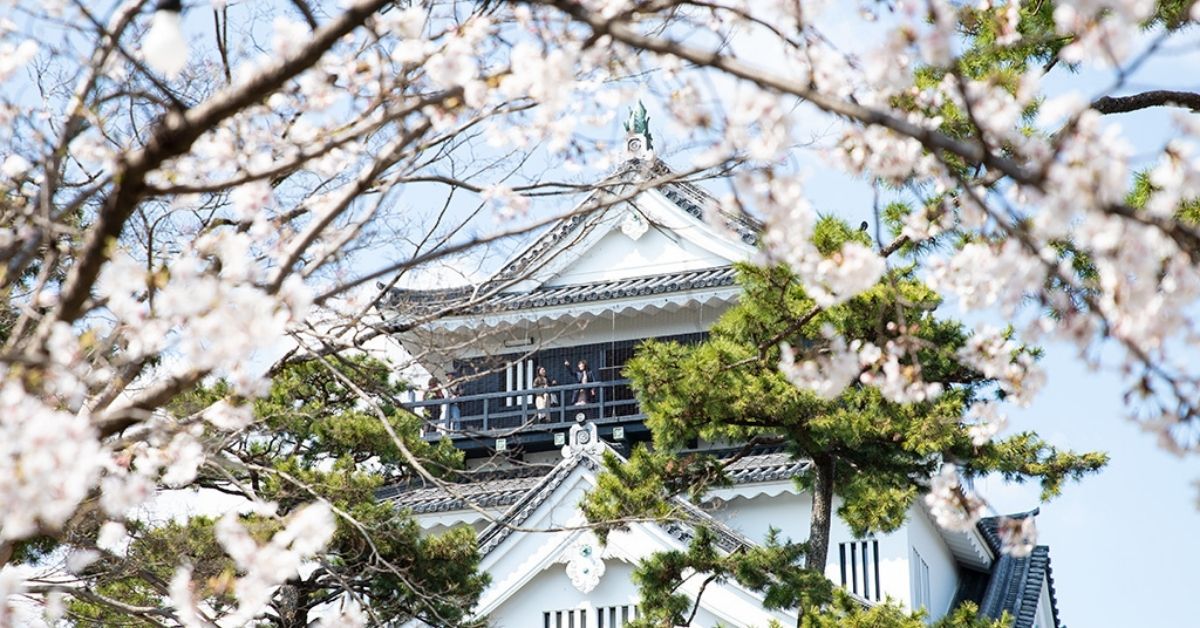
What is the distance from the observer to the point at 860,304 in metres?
9.33

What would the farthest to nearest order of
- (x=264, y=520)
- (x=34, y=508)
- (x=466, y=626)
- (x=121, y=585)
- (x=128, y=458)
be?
(x=466, y=626)
(x=121, y=585)
(x=264, y=520)
(x=128, y=458)
(x=34, y=508)

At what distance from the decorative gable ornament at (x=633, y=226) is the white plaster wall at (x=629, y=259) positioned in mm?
68

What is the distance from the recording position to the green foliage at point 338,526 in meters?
9.61

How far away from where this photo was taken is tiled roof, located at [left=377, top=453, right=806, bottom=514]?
15086 millimetres

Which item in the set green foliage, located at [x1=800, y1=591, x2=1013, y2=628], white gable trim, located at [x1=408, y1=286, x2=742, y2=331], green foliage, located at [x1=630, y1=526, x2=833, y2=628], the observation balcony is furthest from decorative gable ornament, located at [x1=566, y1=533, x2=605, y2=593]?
green foliage, located at [x1=800, y1=591, x2=1013, y2=628]

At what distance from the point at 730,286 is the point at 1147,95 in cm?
839

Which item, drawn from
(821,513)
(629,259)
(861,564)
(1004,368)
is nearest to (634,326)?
(629,259)

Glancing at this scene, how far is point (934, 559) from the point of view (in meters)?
17.0

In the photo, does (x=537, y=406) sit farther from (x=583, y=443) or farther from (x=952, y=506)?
(x=952, y=506)

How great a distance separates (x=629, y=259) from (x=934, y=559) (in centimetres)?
496

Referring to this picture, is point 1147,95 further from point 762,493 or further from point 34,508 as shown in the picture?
point 762,493

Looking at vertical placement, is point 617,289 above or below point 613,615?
above

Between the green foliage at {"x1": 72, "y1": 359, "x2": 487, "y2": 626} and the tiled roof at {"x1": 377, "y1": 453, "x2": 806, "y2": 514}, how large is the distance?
2.02m

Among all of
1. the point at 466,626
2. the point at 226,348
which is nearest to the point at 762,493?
the point at 466,626
